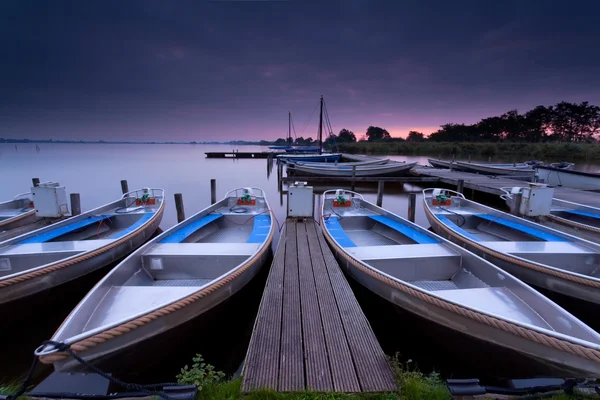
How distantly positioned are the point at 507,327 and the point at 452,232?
396 cm

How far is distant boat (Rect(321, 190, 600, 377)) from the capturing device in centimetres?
254

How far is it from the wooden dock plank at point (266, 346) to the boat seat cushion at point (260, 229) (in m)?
1.71

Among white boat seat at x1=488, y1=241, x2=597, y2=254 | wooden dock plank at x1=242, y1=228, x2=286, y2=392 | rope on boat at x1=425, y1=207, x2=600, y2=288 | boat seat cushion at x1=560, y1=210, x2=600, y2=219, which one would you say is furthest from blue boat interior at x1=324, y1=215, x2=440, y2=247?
boat seat cushion at x1=560, y1=210, x2=600, y2=219

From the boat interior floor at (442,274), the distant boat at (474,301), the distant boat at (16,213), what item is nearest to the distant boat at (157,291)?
the distant boat at (474,301)

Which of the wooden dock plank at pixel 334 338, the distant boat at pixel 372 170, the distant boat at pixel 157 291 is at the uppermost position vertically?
the distant boat at pixel 372 170

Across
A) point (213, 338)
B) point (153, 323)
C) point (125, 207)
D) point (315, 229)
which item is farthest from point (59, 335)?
point (125, 207)

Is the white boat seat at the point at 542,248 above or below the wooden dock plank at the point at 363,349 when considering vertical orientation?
above

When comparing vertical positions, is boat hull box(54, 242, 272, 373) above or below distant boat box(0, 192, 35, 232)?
below

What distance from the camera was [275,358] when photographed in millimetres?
2658

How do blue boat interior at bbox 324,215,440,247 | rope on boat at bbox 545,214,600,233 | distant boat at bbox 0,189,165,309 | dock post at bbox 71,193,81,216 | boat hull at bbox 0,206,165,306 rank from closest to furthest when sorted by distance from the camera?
boat hull at bbox 0,206,165,306 < distant boat at bbox 0,189,165,309 < blue boat interior at bbox 324,215,440,247 < rope on boat at bbox 545,214,600,233 < dock post at bbox 71,193,81,216

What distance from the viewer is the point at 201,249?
196 inches

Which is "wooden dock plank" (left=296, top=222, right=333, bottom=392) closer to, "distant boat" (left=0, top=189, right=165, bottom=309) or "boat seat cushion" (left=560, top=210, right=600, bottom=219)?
"distant boat" (left=0, top=189, right=165, bottom=309)

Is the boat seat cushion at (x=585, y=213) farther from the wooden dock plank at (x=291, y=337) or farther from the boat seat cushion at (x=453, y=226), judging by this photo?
the wooden dock plank at (x=291, y=337)

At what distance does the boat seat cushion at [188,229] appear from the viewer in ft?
18.0
